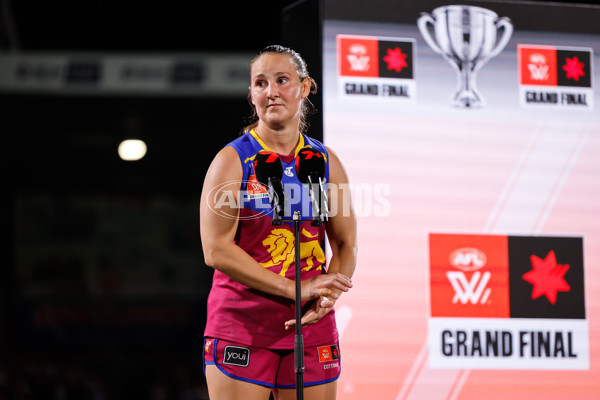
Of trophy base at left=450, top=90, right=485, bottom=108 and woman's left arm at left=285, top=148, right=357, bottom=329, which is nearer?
woman's left arm at left=285, top=148, right=357, bottom=329

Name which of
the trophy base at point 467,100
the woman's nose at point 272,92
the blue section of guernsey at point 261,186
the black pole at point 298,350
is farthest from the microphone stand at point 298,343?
the trophy base at point 467,100

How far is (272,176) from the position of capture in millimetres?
2258

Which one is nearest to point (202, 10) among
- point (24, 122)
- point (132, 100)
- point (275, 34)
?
point (275, 34)

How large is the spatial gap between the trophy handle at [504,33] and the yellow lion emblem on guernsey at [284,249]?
1410mm

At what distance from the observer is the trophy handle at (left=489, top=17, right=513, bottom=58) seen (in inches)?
132

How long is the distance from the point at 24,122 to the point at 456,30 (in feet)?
29.0

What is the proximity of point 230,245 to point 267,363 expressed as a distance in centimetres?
37

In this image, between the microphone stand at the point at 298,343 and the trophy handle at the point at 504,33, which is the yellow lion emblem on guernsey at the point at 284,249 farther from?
the trophy handle at the point at 504,33

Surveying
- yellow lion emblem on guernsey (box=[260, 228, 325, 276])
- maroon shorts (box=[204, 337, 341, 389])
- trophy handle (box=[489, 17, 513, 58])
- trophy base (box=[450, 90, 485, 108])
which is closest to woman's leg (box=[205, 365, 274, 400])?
maroon shorts (box=[204, 337, 341, 389])

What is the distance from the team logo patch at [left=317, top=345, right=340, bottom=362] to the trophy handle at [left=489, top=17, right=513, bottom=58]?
61.4 inches

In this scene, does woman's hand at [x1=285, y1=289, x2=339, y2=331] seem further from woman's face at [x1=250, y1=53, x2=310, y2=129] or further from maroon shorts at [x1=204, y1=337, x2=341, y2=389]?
woman's face at [x1=250, y1=53, x2=310, y2=129]

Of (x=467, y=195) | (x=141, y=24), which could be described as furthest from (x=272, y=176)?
(x=141, y=24)

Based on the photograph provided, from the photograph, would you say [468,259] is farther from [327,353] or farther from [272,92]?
[272,92]

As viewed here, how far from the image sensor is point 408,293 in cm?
318
